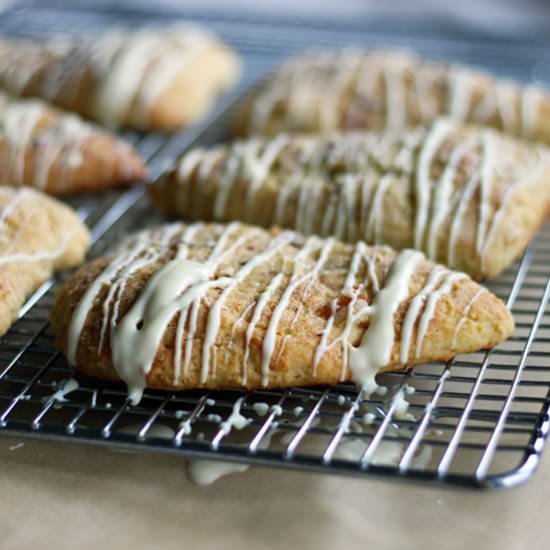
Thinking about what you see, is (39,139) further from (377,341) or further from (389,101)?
(377,341)

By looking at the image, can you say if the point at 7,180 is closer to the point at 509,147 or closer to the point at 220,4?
the point at 509,147

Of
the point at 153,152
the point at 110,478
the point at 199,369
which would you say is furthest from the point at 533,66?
the point at 110,478

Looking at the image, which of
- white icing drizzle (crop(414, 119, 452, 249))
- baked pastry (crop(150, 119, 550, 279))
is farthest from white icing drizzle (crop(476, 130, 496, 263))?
white icing drizzle (crop(414, 119, 452, 249))

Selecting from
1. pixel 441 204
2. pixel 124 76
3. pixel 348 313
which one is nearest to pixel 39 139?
pixel 124 76

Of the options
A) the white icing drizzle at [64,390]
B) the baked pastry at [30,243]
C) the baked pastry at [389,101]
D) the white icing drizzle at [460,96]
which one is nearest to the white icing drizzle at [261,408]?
the white icing drizzle at [64,390]

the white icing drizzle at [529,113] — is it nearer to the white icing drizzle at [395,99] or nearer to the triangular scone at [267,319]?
the white icing drizzle at [395,99]

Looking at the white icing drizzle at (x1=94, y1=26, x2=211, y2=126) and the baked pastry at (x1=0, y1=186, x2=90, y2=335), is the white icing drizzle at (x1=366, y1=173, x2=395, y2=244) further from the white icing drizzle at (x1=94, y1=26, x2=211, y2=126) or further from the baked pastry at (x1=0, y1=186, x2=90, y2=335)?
the white icing drizzle at (x1=94, y1=26, x2=211, y2=126)
